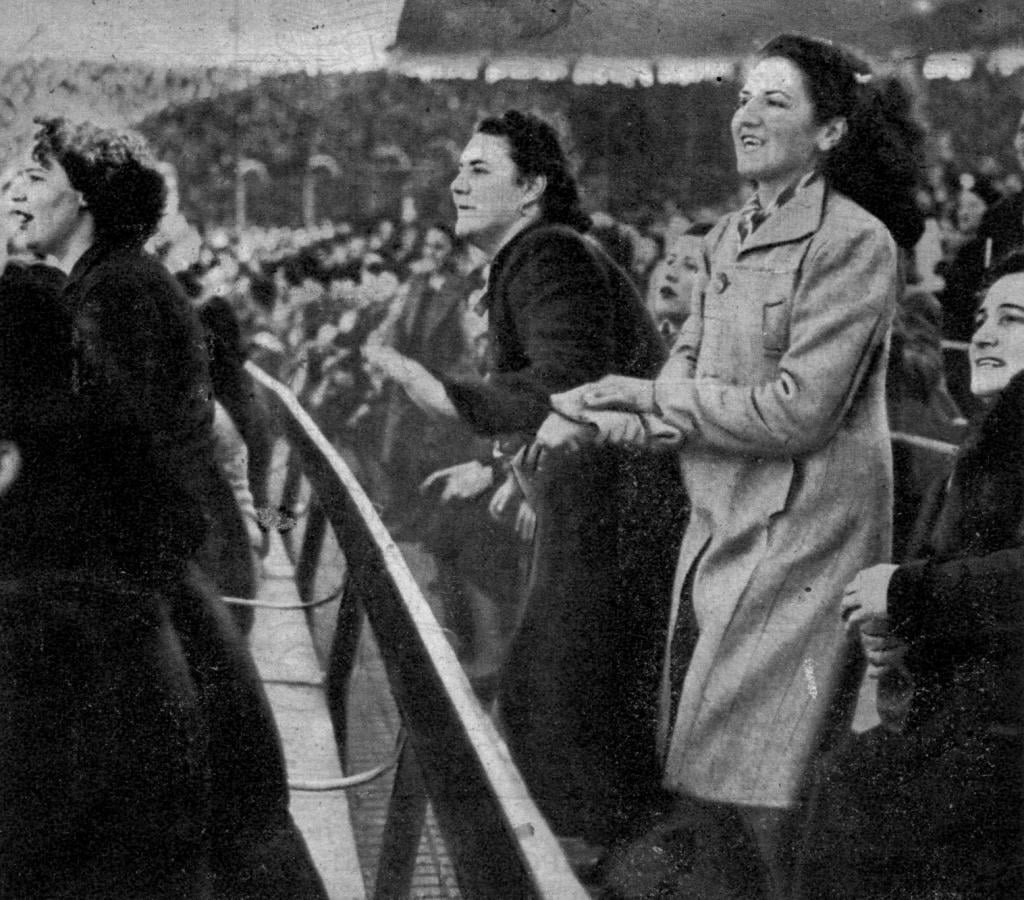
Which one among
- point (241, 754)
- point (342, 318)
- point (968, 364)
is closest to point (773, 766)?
point (968, 364)

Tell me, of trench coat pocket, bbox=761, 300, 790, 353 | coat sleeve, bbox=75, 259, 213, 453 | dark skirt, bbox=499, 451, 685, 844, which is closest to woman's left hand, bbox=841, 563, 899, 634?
dark skirt, bbox=499, 451, 685, 844

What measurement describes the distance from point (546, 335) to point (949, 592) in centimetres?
119

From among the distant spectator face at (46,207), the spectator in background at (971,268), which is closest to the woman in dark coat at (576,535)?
the spectator in background at (971,268)

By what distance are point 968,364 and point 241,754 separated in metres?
2.12

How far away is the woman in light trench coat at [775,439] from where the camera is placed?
339 cm

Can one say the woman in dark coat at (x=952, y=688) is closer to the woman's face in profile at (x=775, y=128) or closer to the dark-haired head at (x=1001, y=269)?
the dark-haired head at (x=1001, y=269)

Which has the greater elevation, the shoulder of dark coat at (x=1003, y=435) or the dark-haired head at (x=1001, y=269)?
the dark-haired head at (x=1001, y=269)

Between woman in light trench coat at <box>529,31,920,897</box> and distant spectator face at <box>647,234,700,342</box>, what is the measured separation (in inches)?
2.3

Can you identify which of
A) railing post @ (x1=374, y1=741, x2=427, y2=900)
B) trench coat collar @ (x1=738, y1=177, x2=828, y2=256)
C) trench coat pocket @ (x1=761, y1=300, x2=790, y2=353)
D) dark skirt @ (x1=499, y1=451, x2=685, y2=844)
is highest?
trench coat collar @ (x1=738, y1=177, x2=828, y2=256)

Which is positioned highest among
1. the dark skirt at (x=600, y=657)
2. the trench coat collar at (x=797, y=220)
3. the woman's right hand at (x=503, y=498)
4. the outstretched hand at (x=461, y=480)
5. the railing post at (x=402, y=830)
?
the trench coat collar at (x=797, y=220)

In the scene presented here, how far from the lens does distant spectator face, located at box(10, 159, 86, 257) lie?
3.55 metres

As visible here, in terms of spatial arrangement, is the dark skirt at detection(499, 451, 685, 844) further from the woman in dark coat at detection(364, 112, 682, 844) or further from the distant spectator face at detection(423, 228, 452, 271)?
the distant spectator face at detection(423, 228, 452, 271)

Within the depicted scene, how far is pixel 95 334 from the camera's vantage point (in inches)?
138

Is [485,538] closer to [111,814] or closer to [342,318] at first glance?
[342,318]
